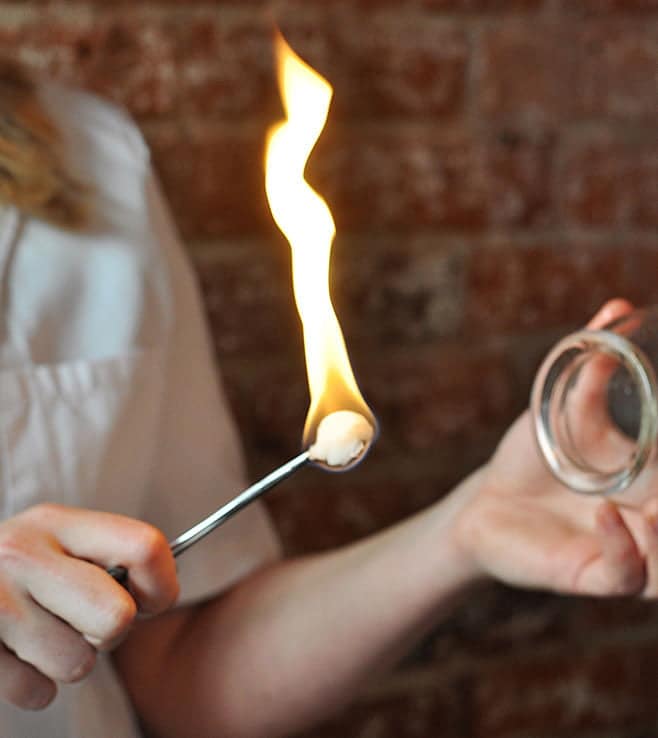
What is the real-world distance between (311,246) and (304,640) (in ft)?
0.75

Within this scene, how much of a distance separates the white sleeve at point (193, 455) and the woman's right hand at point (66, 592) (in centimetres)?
17

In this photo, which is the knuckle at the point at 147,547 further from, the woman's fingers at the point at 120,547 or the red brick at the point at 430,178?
the red brick at the point at 430,178

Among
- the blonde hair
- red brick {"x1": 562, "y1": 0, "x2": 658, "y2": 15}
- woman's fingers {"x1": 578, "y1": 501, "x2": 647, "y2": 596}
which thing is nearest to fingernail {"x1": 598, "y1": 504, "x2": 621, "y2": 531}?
woman's fingers {"x1": 578, "y1": 501, "x2": 647, "y2": 596}

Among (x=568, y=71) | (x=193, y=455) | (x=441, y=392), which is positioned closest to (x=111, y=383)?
(x=193, y=455)

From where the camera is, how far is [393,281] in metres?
0.64

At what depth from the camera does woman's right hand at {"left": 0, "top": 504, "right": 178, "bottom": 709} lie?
0.31m

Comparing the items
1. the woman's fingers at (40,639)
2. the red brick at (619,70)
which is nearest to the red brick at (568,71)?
the red brick at (619,70)

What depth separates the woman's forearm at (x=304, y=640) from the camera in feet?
1.52

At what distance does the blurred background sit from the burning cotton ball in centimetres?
33

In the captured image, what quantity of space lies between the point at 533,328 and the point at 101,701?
15.1 inches

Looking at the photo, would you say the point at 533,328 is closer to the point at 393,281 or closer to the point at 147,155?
the point at 393,281

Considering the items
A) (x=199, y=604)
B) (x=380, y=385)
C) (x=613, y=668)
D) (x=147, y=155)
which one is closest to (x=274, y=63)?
(x=147, y=155)

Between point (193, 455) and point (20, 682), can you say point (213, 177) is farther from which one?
point (20, 682)

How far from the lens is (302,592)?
490 mm
